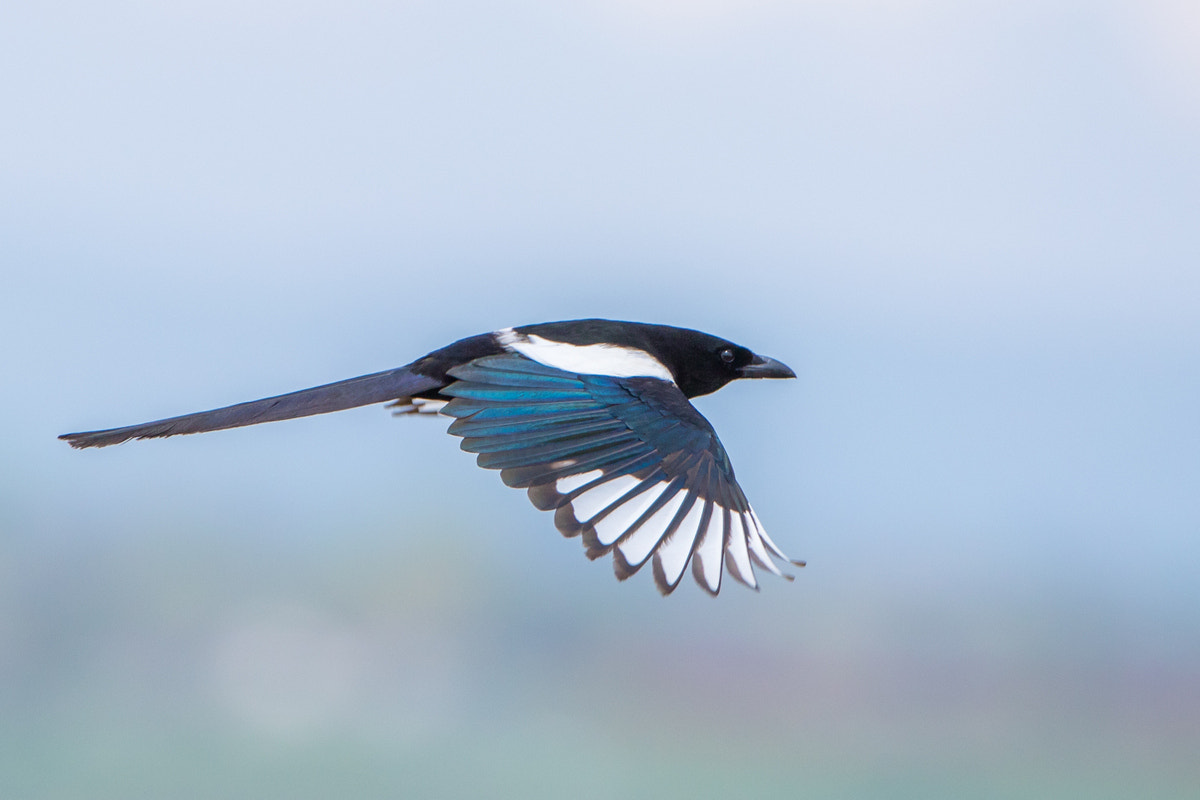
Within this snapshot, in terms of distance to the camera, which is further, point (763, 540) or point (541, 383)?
point (541, 383)

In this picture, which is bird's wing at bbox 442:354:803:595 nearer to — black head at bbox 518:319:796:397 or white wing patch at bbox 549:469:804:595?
white wing patch at bbox 549:469:804:595

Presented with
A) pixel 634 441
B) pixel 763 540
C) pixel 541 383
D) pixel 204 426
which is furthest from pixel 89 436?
pixel 763 540

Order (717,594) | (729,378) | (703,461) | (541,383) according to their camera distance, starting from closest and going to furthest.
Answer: (717,594) → (703,461) → (541,383) → (729,378)

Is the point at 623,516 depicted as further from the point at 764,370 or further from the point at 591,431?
the point at 764,370

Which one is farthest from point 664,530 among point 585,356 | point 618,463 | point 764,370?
point 764,370

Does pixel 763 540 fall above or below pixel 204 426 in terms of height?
below

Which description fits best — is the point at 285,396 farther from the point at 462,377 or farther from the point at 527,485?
the point at 527,485
